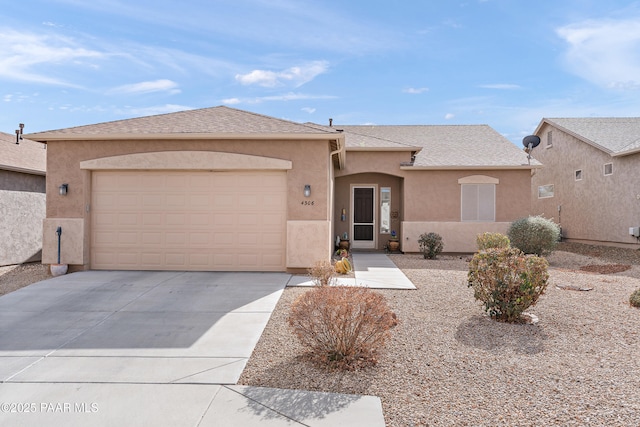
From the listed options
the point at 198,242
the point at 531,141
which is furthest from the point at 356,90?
the point at 198,242

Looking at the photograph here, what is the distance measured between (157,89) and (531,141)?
1508 centimetres

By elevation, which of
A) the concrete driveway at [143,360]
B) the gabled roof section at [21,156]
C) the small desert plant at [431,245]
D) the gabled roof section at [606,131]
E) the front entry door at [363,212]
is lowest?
the concrete driveway at [143,360]

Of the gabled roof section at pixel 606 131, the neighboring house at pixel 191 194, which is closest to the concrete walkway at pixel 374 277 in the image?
the neighboring house at pixel 191 194

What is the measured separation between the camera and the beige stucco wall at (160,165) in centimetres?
926

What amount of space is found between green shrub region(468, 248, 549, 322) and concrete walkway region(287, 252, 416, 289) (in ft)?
8.15

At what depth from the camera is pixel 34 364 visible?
4.30 m

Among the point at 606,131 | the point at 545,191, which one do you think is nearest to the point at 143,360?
the point at 606,131

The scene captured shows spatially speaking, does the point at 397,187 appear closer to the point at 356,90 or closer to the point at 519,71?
the point at 356,90

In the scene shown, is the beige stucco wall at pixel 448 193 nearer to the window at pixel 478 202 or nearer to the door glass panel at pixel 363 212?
the window at pixel 478 202

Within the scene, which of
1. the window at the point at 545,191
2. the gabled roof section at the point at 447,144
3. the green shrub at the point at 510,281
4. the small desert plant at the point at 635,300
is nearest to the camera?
the green shrub at the point at 510,281

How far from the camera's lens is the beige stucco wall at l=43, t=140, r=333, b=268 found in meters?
9.26

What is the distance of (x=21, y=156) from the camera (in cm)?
1291

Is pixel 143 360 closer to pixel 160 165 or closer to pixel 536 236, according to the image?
pixel 160 165

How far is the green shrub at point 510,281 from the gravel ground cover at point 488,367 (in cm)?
27
